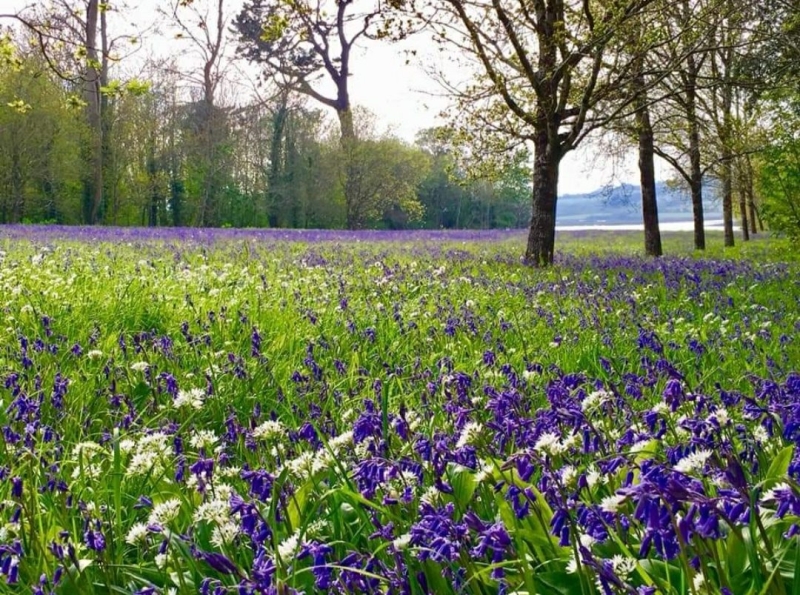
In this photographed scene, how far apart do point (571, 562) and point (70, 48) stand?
1283cm

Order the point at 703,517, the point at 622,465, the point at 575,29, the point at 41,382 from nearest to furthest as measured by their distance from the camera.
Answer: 1. the point at 703,517
2. the point at 622,465
3. the point at 41,382
4. the point at 575,29

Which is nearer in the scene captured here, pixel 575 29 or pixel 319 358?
pixel 319 358

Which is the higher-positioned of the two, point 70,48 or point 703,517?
point 70,48

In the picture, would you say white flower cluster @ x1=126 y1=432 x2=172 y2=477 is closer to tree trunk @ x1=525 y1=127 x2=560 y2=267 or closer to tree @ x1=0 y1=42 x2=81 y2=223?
tree trunk @ x1=525 y1=127 x2=560 y2=267

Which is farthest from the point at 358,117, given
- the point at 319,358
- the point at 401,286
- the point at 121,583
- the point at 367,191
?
the point at 121,583

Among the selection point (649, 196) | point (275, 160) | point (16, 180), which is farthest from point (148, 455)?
point (275, 160)

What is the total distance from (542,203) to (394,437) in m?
11.7

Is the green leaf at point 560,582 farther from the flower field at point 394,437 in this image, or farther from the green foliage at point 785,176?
→ the green foliage at point 785,176

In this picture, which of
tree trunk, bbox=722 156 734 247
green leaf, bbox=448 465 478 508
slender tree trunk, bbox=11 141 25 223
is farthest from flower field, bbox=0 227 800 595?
slender tree trunk, bbox=11 141 25 223

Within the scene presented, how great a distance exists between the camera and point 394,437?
3.16 meters

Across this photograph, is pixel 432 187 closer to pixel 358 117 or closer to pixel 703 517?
pixel 358 117

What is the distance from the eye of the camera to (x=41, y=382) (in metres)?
4.06

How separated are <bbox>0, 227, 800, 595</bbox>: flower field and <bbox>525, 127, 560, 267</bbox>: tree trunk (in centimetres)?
420

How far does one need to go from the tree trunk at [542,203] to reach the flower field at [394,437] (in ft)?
13.8
